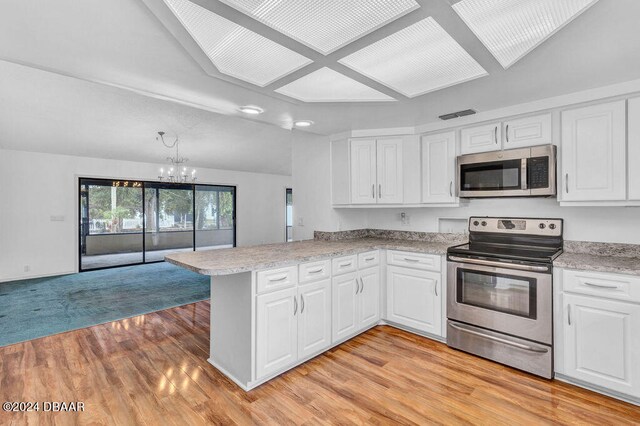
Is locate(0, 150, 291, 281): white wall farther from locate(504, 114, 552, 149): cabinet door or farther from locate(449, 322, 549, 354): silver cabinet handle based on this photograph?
locate(504, 114, 552, 149): cabinet door

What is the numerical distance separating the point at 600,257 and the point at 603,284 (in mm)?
525

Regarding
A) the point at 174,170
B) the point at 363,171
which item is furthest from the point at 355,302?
the point at 174,170

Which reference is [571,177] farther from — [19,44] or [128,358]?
[128,358]

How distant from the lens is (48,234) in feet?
19.3

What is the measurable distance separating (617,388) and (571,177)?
62.6 inches

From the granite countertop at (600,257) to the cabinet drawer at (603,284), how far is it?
45 millimetres

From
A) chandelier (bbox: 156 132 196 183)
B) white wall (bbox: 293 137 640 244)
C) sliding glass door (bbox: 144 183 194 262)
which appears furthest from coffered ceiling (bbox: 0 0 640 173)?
sliding glass door (bbox: 144 183 194 262)

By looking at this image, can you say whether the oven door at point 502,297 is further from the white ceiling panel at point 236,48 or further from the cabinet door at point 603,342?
the white ceiling panel at point 236,48

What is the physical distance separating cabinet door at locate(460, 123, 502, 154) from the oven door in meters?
1.15

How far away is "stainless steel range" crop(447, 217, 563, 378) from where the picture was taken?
240 centimetres

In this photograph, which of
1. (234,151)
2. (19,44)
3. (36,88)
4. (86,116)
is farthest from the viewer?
(234,151)

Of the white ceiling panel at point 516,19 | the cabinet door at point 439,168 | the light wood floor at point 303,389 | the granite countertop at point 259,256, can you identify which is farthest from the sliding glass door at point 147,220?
the white ceiling panel at point 516,19

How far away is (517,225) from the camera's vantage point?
304 centimetres

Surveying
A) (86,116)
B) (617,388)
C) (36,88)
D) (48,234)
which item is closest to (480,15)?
(617,388)
